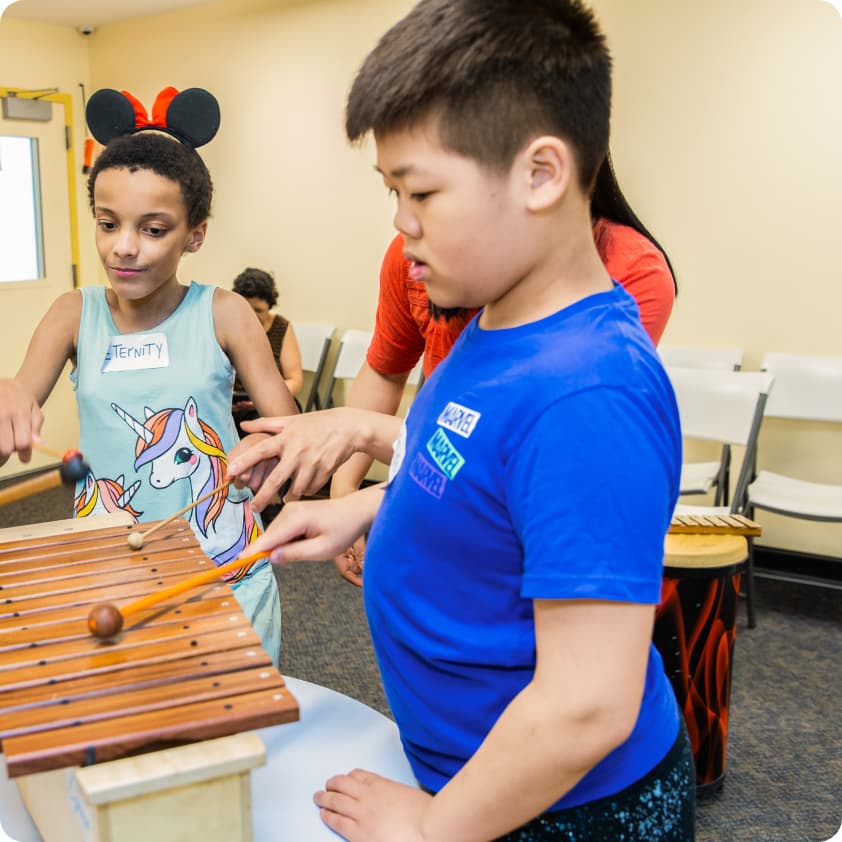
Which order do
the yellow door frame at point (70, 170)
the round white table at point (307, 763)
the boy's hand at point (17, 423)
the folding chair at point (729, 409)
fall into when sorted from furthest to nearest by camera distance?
the yellow door frame at point (70, 170), the folding chair at point (729, 409), the boy's hand at point (17, 423), the round white table at point (307, 763)

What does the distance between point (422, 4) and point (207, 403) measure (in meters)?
1.10

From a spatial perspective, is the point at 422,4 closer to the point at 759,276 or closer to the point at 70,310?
the point at 70,310

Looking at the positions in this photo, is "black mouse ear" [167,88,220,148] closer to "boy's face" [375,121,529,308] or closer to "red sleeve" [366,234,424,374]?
"red sleeve" [366,234,424,374]

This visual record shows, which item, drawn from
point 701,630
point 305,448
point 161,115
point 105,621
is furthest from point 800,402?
point 105,621

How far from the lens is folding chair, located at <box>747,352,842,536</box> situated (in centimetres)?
452

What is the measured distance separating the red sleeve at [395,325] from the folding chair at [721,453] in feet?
9.21

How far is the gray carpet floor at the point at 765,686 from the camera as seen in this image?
9.64ft

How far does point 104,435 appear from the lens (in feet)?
6.20

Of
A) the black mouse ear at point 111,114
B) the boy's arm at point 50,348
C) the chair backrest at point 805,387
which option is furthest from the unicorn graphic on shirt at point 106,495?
the chair backrest at point 805,387

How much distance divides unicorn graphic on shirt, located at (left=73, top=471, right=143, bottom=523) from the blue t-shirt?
871mm

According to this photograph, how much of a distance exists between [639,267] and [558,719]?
0.95m

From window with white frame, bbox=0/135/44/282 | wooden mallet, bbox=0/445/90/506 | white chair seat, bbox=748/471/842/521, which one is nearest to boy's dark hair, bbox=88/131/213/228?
wooden mallet, bbox=0/445/90/506

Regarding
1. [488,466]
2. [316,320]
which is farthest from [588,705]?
[316,320]

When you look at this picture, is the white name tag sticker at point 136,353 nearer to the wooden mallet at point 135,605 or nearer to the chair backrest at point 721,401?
the wooden mallet at point 135,605
